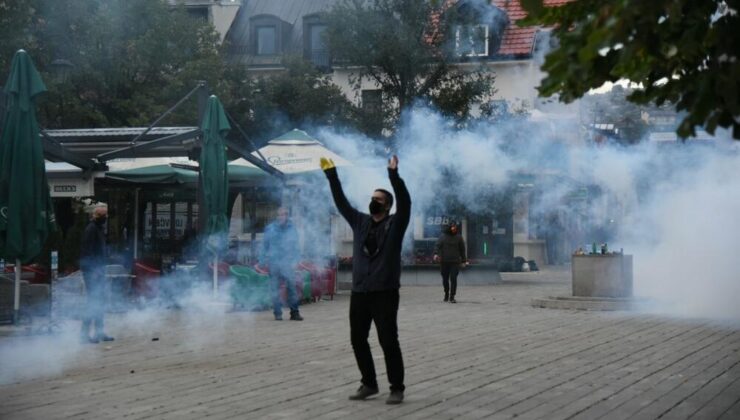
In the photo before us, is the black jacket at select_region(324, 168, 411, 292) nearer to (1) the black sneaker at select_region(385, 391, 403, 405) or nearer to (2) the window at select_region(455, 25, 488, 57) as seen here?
(1) the black sneaker at select_region(385, 391, 403, 405)

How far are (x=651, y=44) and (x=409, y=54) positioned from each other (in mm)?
22586

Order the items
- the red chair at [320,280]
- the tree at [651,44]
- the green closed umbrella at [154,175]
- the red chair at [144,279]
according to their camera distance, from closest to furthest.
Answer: the tree at [651,44], the red chair at [144,279], the green closed umbrella at [154,175], the red chair at [320,280]

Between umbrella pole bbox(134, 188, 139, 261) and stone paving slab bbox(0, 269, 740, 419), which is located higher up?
umbrella pole bbox(134, 188, 139, 261)

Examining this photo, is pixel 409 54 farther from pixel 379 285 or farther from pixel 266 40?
pixel 266 40

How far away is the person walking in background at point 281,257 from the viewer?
655 inches

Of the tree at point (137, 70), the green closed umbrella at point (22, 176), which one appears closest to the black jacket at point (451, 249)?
the tree at point (137, 70)

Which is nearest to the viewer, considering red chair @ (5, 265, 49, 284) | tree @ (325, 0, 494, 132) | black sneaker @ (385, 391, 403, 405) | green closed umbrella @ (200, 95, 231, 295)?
black sneaker @ (385, 391, 403, 405)

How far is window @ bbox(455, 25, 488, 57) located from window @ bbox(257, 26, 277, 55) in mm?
16733

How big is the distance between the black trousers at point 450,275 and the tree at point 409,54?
596 centimetres

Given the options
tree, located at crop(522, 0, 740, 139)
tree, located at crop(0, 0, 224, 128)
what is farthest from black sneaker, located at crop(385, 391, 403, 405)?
tree, located at crop(0, 0, 224, 128)

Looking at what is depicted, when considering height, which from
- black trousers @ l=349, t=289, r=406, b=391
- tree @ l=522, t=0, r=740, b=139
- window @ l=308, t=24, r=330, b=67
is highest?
window @ l=308, t=24, r=330, b=67

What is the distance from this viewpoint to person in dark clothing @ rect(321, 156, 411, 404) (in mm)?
8586

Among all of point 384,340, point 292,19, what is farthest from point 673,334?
point 292,19

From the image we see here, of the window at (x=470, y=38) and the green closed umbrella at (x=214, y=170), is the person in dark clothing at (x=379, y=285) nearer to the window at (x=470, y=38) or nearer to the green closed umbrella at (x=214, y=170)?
the green closed umbrella at (x=214, y=170)
